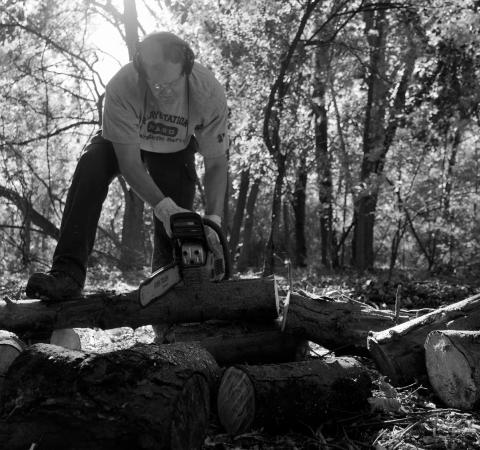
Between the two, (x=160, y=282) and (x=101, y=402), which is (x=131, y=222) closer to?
(x=160, y=282)

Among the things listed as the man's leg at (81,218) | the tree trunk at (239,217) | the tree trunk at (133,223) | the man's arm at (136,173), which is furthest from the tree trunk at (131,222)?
the man's arm at (136,173)

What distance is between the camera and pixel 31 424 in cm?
177

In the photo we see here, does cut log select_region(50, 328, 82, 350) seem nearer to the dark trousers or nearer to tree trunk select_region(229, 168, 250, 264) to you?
the dark trousers

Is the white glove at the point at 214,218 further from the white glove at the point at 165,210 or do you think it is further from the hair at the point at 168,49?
the hair at the point at 168,49

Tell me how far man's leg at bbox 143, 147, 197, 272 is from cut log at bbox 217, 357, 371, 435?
4.90 ft

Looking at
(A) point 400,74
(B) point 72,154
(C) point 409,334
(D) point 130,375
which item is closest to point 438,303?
(C) point 409,334

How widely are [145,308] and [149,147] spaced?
1121mm

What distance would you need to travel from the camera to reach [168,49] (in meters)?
3.05

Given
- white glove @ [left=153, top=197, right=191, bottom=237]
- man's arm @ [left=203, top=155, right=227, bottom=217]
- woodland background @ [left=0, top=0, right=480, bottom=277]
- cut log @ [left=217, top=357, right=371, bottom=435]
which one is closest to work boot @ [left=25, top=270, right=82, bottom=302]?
white glove @ [left=153, top=197, right=191, bottom=237]

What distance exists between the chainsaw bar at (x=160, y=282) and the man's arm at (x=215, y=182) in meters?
0.71

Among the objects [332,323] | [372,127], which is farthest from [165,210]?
[372,127]

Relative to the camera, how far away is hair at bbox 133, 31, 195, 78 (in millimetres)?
3051

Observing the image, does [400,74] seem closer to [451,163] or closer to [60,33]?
[451,163]

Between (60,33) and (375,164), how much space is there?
26.4 ft
